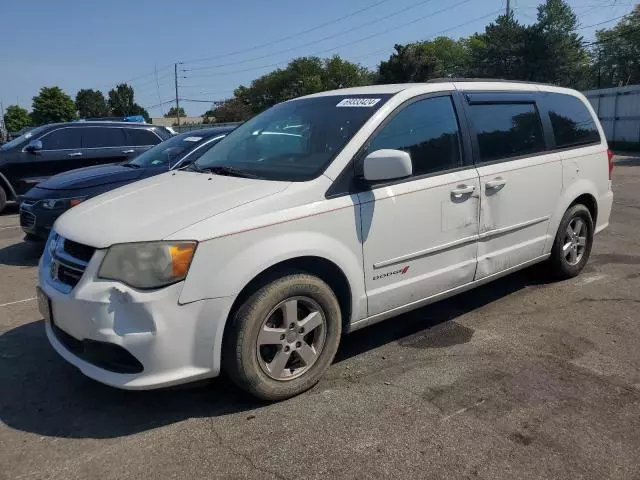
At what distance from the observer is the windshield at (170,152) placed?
24.9 feet

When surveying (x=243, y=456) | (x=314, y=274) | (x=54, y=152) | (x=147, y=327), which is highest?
(x=54, y=152)

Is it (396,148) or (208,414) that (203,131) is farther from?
(208,414)

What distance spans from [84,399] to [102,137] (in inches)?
332

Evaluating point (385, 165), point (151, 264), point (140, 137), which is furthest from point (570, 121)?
point (140, 137)

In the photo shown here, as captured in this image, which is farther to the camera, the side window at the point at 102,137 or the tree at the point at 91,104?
the tree at the point at 91,104

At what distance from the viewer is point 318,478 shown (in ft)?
8.64

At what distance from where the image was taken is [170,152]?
25.6 feet

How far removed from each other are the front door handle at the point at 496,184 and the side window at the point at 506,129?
174 millimetres

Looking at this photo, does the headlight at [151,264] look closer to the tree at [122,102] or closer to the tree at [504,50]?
the tree at [504,50]

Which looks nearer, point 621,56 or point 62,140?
point 62,140

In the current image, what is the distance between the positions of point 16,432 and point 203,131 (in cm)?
617

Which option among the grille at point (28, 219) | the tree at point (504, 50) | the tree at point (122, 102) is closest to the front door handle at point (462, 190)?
the grille at point (28, 219)

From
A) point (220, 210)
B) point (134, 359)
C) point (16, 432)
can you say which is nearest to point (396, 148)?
point (220, 210)

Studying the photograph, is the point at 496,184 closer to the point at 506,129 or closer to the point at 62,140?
the point at 506,129
